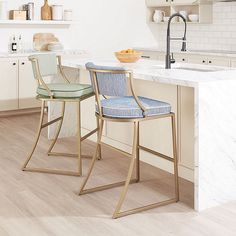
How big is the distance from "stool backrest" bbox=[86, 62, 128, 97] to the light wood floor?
0.73 metres

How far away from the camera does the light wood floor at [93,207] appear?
2.69 metres

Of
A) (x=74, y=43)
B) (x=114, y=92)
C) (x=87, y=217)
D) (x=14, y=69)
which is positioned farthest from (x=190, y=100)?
(x=74, y=43)

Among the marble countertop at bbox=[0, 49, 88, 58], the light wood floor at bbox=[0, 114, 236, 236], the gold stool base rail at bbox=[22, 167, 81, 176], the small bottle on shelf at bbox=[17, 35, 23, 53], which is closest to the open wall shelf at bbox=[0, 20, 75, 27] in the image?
the small bottle on shelf at bbox=[17, 35, 23, 53]

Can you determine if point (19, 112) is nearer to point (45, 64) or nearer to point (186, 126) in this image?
point (45, 64)

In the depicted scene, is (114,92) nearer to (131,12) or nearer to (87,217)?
(87,217)

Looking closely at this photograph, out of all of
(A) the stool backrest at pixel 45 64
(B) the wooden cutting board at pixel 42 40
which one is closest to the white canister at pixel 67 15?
(B) the wooden cutting board at pixel 42 40

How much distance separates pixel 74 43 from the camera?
23.0 feet

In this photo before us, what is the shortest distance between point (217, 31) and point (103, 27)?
5.55 ft

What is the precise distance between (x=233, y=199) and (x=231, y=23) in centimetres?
374

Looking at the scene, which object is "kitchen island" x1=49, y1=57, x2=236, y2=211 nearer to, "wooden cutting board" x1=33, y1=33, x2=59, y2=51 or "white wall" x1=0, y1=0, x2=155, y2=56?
"wooden cutting board" x1=33, y1=33, x2=59, y2=51

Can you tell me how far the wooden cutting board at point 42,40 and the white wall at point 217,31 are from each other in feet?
6.37

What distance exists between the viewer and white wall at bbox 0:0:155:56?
6.89m

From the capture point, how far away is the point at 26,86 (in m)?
6.21

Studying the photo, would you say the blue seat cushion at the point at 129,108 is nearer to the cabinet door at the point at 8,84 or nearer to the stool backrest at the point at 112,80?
the stool backrest at the point at 112,80
